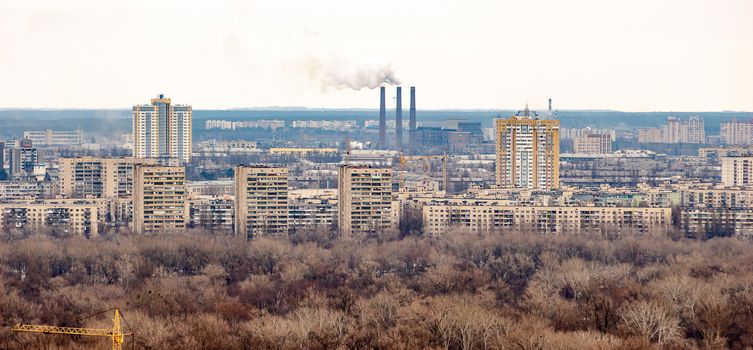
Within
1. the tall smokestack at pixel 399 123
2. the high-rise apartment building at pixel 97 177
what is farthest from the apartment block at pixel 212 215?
the tall smokestack at pixel 399 123

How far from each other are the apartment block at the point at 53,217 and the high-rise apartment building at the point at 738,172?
17324 millimetres

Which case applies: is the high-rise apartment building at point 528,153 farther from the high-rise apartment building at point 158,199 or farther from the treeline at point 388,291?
the treeline at point 388,291

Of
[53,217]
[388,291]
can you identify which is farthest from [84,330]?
[53,217]

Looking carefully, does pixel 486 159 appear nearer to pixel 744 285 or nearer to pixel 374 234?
pixel 374 234

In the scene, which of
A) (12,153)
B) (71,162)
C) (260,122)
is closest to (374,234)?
(71,162)

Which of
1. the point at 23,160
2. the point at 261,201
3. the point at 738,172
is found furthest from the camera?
the point at 23,160

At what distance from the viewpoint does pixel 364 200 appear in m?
38.1

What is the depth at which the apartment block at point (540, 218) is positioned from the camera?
37.7m

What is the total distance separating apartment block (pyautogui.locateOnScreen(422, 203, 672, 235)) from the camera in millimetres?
37719

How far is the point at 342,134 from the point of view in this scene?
8744 centimetres

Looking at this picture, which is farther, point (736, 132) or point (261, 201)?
point (736, 132)

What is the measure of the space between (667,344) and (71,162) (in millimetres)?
25010

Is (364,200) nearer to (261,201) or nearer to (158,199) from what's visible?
(261,201)

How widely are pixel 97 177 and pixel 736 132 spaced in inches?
1614
